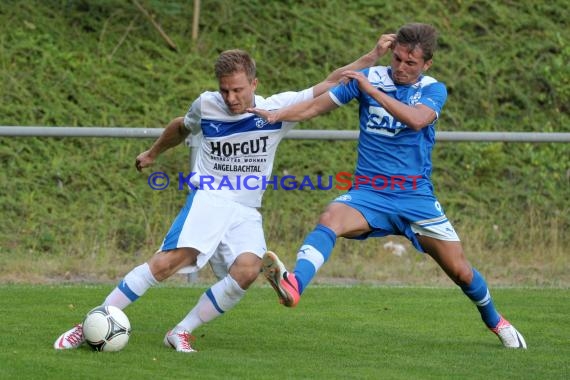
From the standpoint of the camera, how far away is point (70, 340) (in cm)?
647

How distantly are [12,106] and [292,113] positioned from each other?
6.77m

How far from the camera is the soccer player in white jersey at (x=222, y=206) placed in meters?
6.49

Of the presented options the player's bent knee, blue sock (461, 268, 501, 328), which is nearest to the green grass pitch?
blue sock (461, 268, 501, 328)

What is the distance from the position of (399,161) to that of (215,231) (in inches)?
47.9

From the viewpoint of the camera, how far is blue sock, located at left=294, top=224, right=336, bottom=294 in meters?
6.14

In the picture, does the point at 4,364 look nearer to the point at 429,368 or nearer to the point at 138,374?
the point at 138,374

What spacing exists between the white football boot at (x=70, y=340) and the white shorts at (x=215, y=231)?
2.27ft

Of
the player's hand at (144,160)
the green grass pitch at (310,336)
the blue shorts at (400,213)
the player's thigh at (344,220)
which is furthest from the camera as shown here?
the player's hand at (144,160)

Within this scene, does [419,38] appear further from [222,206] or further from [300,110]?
[222,206]

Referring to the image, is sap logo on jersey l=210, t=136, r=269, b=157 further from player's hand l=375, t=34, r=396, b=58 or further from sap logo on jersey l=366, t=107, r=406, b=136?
player's hand l=375, t=34, r=396, b=58

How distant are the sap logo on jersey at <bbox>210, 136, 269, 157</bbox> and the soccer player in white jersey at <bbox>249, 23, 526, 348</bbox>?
0.29m

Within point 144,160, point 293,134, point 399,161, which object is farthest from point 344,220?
point 293,134

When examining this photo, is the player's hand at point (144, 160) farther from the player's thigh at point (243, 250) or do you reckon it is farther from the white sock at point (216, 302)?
the white sock at point (216, 302)

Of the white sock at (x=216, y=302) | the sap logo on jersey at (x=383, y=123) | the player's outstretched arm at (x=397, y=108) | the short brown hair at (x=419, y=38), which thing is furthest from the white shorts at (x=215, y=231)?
the short brown hair at (x=419, y=38)
